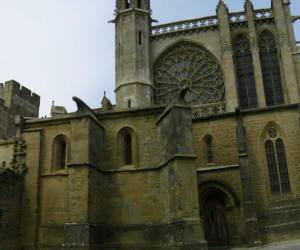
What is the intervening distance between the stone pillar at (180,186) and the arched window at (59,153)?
14.5ft

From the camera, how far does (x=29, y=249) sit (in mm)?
15867

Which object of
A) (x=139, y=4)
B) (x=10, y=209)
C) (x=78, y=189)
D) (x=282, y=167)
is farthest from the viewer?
Answer: (x=139, y=4)

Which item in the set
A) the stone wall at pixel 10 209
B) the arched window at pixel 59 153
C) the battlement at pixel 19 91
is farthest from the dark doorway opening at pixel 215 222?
the battlement at pixel 19 91

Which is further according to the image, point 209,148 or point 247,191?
point 209,148

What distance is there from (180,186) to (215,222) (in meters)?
5.15

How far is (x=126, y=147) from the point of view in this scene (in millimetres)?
17000

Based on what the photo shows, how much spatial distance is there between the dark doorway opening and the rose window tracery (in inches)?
346

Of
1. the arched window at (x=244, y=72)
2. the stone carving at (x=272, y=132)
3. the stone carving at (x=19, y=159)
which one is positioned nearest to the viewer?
the stone carving at (x=19, y=159)

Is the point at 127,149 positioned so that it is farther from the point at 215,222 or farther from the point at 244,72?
the point at 244,72

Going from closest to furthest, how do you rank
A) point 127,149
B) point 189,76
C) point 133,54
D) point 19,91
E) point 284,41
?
point 127,149, point 284,41, point 133,54, point 189,76, point 19,91

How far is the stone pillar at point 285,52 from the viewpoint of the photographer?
24141 millimetres

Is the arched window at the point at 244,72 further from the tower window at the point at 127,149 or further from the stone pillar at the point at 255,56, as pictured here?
the tower window at the point at 127,149

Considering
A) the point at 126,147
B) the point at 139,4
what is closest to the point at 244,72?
the point at 139,4

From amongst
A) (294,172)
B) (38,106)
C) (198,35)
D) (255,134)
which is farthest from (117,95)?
(38,106)
